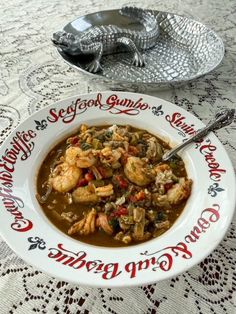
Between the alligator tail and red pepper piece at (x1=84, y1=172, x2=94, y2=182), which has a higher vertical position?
the alligator tail

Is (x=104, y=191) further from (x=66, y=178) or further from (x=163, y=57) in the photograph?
(x=163, y=57)

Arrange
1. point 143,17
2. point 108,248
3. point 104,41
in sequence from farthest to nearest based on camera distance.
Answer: point 143,17 → point 104,41 → point 108,248

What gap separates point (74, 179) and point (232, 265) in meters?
0.55

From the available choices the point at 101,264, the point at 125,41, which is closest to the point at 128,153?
the point at 101,264

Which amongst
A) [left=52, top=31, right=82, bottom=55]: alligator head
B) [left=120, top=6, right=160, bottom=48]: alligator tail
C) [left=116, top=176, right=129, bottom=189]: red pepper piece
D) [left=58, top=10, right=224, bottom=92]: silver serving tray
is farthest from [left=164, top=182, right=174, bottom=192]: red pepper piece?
[left=120, top=6, right=160, bottom=48]: alligator tail

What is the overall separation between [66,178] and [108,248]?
31cm

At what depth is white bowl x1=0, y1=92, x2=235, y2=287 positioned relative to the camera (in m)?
0.89

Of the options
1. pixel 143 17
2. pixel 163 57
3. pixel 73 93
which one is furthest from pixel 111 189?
pixel 143 17

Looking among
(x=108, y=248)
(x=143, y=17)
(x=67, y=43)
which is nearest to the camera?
(x=108, y=248)

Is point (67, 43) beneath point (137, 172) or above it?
above

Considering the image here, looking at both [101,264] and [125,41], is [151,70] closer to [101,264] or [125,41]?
[125,41]

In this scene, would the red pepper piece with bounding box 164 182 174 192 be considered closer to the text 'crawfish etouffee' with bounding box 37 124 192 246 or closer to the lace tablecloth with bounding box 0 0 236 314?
the text 'crawfish etouffee' with bounding box 37 124 192 246

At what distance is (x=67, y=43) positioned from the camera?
5.52 feet

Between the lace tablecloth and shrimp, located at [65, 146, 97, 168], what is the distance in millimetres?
337
